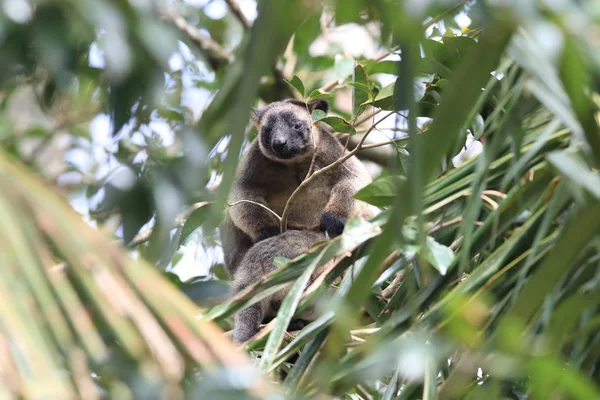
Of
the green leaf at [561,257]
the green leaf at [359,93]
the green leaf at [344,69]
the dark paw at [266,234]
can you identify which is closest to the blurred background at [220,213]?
the green leaf at [561,257]

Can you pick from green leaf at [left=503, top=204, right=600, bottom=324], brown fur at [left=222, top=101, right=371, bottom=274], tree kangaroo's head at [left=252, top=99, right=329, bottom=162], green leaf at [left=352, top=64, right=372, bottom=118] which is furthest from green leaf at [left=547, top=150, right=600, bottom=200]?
tree kangaroo's head at [left=252, top=99, right=329, bottom=162]

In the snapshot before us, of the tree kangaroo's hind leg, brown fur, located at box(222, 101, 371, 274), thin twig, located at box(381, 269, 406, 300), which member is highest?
brown fur, located at box(222, 101, 371, 274)

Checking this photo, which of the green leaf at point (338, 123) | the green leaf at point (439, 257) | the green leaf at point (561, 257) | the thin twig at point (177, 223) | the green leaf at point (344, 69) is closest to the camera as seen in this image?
the green leaf at point (561, 257)

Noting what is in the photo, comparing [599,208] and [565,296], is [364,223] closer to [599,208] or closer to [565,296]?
[565,296]

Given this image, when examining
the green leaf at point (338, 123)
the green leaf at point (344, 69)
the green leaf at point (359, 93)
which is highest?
the green leaf at point (344, 69)

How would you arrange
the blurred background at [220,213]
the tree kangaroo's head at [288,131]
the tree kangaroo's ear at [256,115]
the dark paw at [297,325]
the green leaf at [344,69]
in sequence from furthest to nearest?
the tree kangaroo's ear at [256,115] < the tree kangaroo's head at [288,131] < the dark paw at [297,325] < the green leaf at [344,69] < the blurred background at [220,213]

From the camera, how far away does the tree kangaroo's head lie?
19.0ft

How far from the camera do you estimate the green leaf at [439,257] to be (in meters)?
2.59

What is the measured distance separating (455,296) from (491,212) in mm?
364

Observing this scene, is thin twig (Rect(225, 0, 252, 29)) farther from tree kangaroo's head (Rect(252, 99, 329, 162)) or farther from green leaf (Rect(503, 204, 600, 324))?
green leaf (Rect(503, 204, 600, 324))

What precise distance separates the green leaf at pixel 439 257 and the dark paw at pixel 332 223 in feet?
8.12

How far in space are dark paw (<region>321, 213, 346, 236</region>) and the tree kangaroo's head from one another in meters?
0.79

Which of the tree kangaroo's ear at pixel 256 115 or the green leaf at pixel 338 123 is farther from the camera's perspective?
the tree kangaroo's ear at pixel 256 115

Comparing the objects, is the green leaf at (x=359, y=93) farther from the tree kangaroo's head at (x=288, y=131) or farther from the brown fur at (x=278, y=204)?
the tree kangaroo's head at (x=288, y=131)
